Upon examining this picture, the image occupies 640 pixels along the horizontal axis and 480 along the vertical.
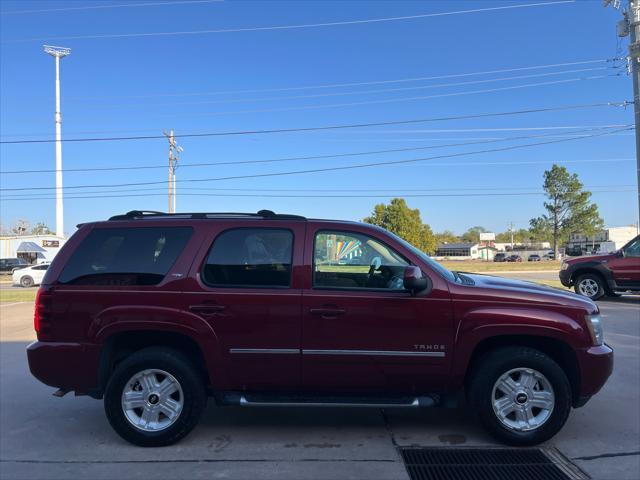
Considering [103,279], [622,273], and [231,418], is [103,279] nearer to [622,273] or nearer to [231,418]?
[231,418]

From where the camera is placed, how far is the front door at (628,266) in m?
11.6

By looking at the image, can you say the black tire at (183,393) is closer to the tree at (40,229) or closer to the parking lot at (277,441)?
the parking lot at (277,441)

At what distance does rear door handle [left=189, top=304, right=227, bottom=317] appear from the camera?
397cm

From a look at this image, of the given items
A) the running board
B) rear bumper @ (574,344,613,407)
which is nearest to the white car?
the running board

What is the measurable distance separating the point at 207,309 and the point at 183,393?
2.46 feet

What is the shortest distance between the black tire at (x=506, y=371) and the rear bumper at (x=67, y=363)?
323cm

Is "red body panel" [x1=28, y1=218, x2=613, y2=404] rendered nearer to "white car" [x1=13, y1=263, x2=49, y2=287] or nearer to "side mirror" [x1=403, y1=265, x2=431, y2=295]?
"side mirror" [x1=403, y1=265, x2=431, y2=295]

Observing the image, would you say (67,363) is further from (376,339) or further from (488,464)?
(488,464)

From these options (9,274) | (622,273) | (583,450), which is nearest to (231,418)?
(583,450)

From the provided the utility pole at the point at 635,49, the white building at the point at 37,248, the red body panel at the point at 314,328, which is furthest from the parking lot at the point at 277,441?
the white building at the point at 37,248

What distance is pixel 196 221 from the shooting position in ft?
14.1

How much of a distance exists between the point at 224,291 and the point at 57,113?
207ft

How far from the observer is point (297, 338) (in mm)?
3955

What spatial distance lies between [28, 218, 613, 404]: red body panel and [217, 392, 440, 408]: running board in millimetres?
78
